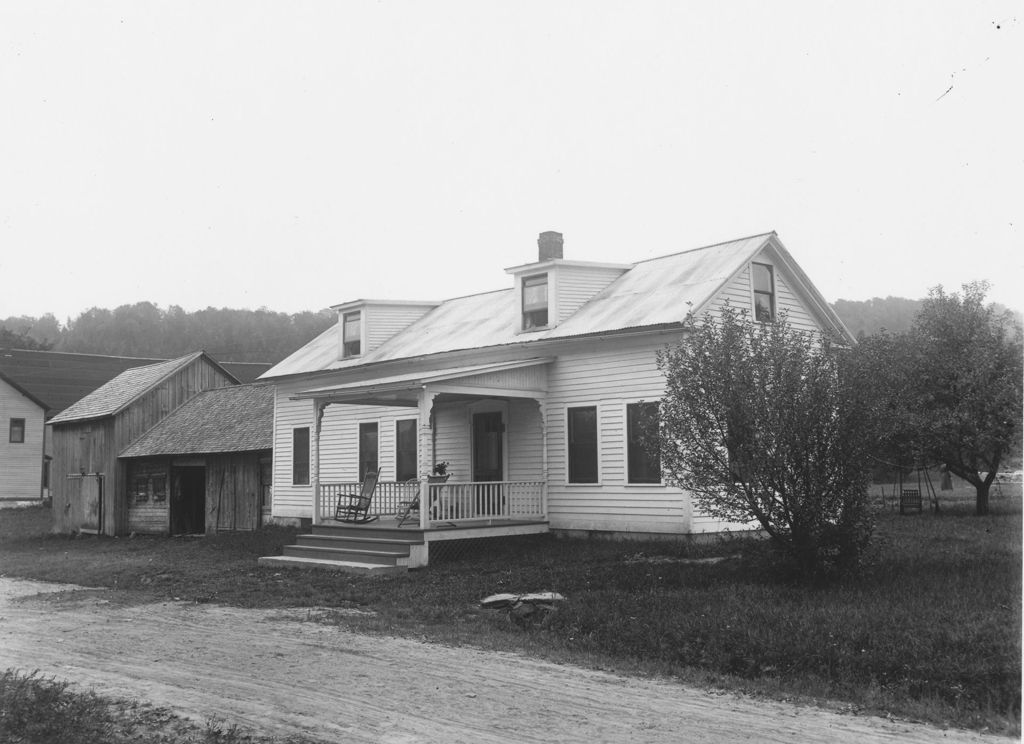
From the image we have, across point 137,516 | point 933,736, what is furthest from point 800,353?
point 137,516

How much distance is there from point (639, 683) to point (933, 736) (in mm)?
2562

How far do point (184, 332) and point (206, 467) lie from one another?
193 ft

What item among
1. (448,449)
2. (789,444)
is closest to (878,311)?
(448,449)

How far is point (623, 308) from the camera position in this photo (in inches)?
798

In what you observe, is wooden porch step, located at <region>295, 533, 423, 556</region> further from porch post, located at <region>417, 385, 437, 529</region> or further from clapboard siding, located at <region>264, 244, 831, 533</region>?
clapboard siding, located at <region>264, 244, 831, 533</region>

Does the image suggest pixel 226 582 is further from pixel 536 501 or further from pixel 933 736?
pixel 933 736

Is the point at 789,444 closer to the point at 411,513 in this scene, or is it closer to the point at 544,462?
the point at 544,462

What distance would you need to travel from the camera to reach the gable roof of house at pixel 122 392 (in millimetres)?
32375

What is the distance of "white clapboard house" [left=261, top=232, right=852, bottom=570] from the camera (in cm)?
1855

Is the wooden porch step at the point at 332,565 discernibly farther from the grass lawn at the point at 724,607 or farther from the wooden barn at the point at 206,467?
the wooden barn at the point at 206,467

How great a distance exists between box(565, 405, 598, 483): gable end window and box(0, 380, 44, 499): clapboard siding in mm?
40097

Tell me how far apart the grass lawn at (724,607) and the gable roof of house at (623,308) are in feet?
14.4

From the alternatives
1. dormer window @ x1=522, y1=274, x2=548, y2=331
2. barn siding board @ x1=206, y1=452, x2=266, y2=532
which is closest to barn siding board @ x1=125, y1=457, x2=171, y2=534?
barn siding board @ x1=206, y1=452, x2=266, y2=532

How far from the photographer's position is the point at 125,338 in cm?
8581
